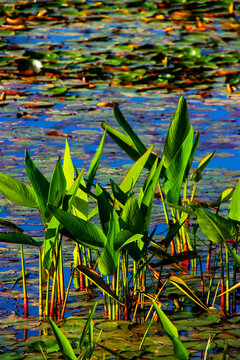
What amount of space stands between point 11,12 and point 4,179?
221 inches

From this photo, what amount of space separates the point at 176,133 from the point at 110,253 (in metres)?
0.62

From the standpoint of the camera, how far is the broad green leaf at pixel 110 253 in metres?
1.68

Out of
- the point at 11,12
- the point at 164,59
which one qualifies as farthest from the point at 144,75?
the point at 11,12

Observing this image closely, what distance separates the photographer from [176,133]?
2.17 metres

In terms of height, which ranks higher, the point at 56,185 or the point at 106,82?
the point at 56,185

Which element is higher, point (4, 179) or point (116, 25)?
point (4, 179)

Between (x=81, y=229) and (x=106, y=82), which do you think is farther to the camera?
(x=106, y=82)

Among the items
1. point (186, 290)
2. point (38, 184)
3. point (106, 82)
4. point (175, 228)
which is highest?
point (38, 184)

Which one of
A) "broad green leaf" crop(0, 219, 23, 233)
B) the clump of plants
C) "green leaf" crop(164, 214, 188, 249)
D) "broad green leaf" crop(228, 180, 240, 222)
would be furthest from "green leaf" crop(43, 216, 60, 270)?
"broad green leaf" crop(228, 180, 240, 222)

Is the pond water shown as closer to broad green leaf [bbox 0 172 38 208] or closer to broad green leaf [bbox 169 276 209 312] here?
broad green leaf [bbox 0 172 38 208]

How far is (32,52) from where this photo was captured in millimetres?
5676

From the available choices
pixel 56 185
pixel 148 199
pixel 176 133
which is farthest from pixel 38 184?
pixel 176 133

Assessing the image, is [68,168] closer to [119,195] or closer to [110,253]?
[119,195]

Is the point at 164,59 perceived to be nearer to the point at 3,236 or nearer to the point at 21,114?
the point at 21,114
